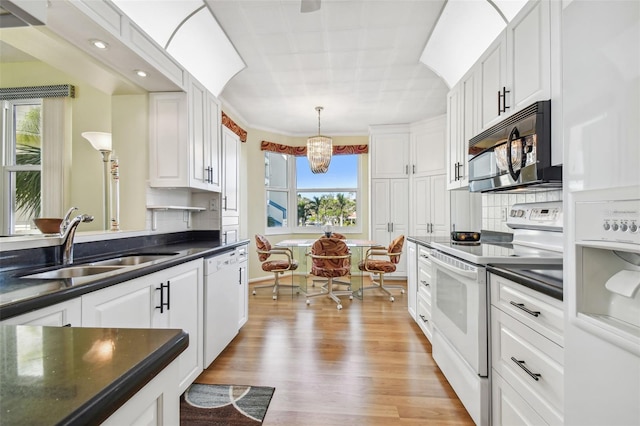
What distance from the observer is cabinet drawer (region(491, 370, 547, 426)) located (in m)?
1.22

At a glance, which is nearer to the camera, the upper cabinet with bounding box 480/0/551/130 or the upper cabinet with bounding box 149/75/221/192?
the upper cabinet with bounding box 480/0/551/130

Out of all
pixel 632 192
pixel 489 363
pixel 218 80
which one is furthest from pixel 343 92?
pixel 632 192

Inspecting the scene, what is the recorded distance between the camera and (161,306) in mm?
1747

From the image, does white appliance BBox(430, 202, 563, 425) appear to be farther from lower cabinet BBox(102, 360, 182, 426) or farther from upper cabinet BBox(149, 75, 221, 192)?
upper cabinet BBox(149, 75, 221, 192)

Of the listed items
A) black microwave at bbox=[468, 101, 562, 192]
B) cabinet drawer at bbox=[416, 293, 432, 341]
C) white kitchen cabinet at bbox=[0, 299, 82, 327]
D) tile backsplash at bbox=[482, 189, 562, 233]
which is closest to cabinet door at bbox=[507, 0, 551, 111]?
black microwave at bbox=[468, 101, 562, 192]

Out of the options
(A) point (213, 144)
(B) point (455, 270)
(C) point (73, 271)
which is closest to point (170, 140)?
(A) point (213, 144)

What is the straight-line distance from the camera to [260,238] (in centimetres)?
459

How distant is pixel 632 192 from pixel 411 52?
300 cm

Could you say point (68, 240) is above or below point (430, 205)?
below

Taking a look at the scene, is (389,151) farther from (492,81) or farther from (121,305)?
(121,305)

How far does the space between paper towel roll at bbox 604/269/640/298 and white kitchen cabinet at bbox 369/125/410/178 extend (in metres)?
4.93

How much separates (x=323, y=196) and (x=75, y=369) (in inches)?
224

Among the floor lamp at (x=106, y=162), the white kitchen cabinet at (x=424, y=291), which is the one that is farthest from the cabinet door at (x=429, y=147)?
the floor lamp at (x=106, y=162)

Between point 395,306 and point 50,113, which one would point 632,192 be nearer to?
point 395,306
